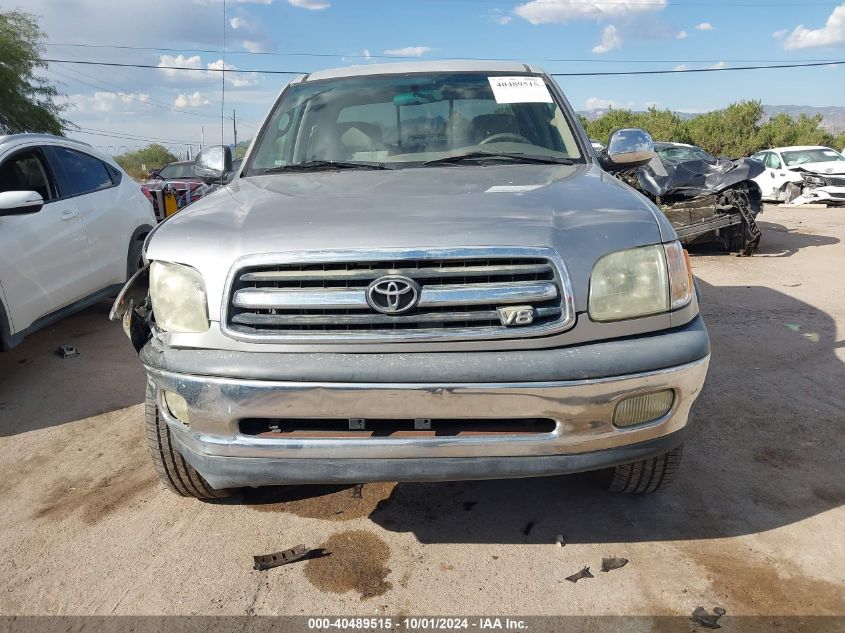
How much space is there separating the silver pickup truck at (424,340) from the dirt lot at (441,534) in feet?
1.62

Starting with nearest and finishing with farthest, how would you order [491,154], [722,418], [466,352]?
1. [466,352]
2. [491,154]
3. [722,418]

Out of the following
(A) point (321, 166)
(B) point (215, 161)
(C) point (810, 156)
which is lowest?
(C) point (810, 156)

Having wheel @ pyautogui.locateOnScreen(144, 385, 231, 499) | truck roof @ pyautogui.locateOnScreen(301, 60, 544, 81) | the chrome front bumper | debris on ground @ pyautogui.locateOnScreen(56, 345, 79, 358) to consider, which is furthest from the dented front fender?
debris on ground @ pyautogui.locateOnScreen(56, 345, 79, 358)

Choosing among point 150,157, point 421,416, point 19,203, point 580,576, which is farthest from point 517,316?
point 150,157

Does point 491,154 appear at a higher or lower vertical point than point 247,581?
higher

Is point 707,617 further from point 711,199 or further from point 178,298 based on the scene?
point 711,199

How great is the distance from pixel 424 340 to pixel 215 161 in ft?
7.60

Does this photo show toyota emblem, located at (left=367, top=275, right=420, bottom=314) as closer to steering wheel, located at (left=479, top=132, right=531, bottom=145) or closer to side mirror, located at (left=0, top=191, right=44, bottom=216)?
steering wheel, located at (left=479, top=132, right=531, bottom=145)

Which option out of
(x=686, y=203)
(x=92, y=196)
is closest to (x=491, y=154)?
(x=92, y=196)

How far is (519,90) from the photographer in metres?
3.57

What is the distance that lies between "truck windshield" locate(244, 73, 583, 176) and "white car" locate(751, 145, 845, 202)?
14553mm

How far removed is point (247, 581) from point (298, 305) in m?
1.09

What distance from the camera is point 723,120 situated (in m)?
42.9

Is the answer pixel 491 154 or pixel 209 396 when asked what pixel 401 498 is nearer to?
pixel 209 396
